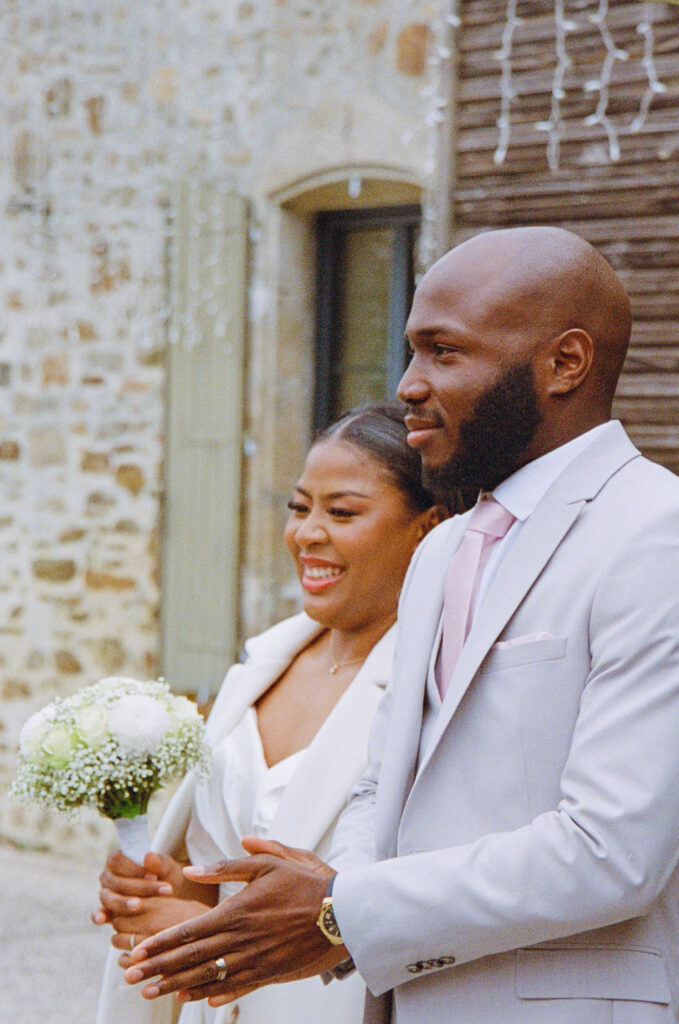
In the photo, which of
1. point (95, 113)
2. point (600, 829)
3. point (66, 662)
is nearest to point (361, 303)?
point (95, 113)

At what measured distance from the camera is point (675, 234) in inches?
177

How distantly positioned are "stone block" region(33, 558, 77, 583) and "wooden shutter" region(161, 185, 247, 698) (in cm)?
65

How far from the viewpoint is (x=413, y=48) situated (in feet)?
18.3

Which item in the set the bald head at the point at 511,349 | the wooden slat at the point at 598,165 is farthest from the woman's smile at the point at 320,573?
the wooden slat at the point at 598,165

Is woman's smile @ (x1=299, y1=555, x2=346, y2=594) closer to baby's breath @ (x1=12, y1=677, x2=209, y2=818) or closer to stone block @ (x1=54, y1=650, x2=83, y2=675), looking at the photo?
Result: baby's breath @ (x1=12, y1=677, x2=209, y2=818)

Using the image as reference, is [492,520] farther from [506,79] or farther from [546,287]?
[506,79]

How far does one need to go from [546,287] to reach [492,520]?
0.30 metres

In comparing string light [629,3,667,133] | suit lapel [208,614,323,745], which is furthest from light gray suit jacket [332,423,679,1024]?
string light [629,3,667,133]

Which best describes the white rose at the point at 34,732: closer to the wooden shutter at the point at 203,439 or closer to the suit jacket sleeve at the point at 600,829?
the suit jacket sleeve at the point at 600,829

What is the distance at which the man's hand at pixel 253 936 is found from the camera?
5.08 ft

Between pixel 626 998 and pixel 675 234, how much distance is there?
11.4ft

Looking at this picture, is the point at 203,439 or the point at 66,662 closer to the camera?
the point at 203,439

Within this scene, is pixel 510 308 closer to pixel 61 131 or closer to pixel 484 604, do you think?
pixel 484 604

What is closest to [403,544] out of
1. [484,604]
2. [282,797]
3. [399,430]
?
[399,430]
